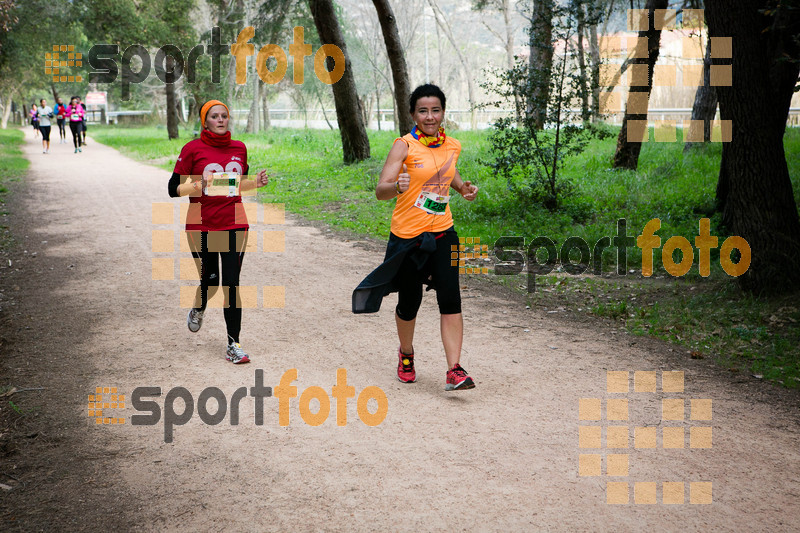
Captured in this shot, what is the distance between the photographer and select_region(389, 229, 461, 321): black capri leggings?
5.24 metres

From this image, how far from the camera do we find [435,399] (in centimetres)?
534

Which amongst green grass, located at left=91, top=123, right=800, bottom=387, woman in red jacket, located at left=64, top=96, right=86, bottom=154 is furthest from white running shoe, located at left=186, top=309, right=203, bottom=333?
woman in red jacket, located at left=64, top=96, right=86, bottom=154

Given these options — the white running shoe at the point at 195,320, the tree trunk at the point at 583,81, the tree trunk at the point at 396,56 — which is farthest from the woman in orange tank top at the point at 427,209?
the tree trunk at the point at 396,56

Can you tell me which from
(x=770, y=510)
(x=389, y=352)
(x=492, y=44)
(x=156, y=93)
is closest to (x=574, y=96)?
(x=389, y=352)

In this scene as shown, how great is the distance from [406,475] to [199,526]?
116cm

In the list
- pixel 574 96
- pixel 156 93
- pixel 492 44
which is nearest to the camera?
pixel 574 96

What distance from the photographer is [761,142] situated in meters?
7.71

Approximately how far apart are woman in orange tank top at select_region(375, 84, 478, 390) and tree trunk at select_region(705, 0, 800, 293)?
13.2ft

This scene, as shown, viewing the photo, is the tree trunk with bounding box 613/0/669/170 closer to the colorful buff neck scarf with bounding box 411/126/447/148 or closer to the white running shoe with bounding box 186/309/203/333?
the colorful buff neck scarf with bounding box 411/126/447/148

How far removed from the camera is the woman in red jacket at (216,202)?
5863 millimetres

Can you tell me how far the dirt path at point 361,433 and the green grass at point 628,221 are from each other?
60cm

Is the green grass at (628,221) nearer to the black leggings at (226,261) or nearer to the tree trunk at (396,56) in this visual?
the tree trunk at (396,56)

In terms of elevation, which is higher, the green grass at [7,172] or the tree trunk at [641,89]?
the tree trunk at [641,89]

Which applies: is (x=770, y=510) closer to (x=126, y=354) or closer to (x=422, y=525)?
(x=422, y=525)
